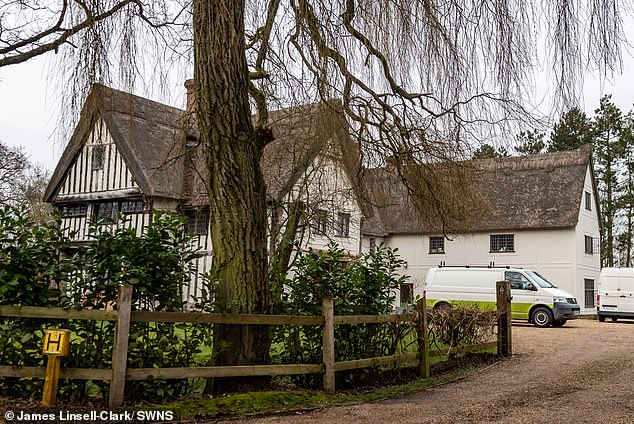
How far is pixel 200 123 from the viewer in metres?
7.28

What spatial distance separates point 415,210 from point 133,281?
4.32 metres

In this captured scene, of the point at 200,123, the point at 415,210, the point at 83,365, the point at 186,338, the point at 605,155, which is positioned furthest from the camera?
the point at 605,155

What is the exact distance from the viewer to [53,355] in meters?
5.75

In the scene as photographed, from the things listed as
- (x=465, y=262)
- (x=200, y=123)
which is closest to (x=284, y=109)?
(x=200, y=123)

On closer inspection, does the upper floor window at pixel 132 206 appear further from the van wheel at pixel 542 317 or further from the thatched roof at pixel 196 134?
the van wheel at pixel 542 317

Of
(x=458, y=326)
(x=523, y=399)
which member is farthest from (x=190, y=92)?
(x=523, y=399)

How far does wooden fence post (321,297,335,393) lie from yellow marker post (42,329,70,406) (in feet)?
9.39

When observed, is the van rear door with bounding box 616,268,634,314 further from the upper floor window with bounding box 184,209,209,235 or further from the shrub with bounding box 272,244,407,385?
the shrub with bounding box 272,244,407,385

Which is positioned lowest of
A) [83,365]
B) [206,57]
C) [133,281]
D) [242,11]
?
[83,365]

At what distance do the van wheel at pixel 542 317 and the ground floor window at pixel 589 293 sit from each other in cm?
1120

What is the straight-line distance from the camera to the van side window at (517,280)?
72.6ft

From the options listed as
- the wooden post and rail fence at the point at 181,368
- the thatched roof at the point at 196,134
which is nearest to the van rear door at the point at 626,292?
the thatched roof at the point at 196,134

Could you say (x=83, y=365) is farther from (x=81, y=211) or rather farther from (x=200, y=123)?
(x=81, y=211)

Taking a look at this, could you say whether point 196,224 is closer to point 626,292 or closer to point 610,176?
point 626,292
